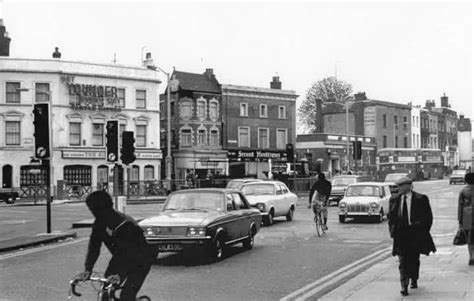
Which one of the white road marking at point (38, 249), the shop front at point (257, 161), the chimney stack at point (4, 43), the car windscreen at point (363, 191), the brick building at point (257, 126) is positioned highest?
the chimney stack at point (4, 43)

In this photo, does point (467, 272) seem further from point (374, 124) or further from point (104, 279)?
point (374, 124)

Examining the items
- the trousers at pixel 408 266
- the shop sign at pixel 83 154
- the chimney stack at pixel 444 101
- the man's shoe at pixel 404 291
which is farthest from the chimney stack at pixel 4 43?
the chimney stack at pixel 444 101

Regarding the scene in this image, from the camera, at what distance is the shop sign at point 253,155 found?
210 feet

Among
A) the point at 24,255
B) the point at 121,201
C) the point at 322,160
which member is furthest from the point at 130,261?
the point at 322,160

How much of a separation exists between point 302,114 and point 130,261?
90.6m

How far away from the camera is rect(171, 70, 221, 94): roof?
202 ft

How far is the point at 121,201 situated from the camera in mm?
23172

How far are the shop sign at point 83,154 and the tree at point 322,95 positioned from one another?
45.0 m

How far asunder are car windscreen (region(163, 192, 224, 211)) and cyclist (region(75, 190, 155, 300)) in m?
8.18

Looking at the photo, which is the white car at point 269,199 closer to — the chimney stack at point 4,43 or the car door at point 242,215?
the car door at point 242,215

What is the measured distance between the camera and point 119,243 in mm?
6125

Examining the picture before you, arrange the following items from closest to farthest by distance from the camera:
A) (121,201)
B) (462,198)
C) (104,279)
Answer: (104,279) < (462,198) < (121,201)

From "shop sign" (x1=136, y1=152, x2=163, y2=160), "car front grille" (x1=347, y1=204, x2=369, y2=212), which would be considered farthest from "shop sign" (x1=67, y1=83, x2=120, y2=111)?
"car front grille" (x1=347, y1=204, x2=369, y2=212)

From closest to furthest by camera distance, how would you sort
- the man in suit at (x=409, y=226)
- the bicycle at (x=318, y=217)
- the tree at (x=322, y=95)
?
the man in suit at (x=409, y=226), the bicycle at (x=318, y=217), the tree at (x=322, y=95)
